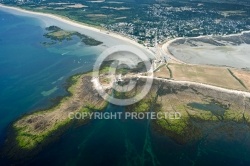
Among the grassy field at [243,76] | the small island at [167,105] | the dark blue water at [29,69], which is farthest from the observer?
the grassy field at [243,76]

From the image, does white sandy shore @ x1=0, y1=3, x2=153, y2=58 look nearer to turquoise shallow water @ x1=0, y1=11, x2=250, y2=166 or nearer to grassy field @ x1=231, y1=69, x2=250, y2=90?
turquoise shallow water @ x1=0, y1=11, x2=250, y2=166

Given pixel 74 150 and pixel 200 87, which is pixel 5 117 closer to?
pixel 74 150

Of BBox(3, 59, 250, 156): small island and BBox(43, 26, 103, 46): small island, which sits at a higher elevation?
BBox(3, 59, 250, 156): small island

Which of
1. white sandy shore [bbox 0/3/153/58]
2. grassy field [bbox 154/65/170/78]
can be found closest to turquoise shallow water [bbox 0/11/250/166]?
grassy field [bbox 154/65/170/78]

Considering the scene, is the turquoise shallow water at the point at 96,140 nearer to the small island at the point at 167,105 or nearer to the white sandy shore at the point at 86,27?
the small island at the point at 167,105

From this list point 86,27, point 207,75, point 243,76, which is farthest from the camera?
point 86,27

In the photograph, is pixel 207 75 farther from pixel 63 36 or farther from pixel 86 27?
pixel 86 27

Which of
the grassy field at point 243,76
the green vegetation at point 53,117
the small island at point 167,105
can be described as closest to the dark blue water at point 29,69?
the green vegetation at point 53,117

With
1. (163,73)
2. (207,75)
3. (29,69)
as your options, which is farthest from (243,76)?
(29,69)
